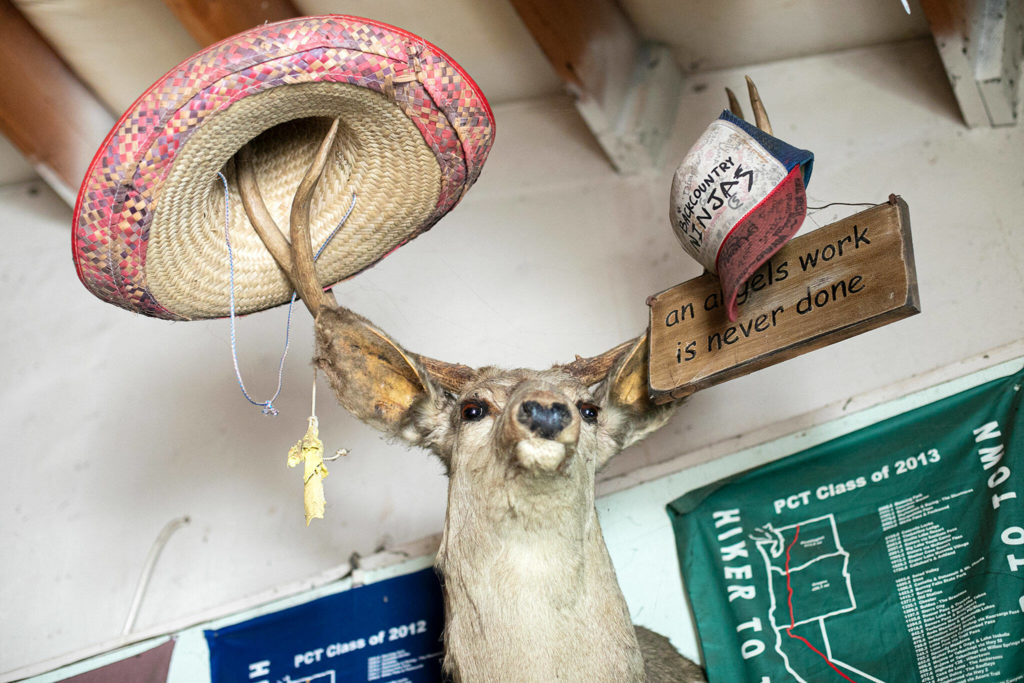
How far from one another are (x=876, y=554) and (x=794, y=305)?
0.93 meters

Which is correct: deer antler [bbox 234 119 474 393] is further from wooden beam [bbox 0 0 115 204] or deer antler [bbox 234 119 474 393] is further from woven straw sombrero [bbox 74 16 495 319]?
wooden beam [bbox 0 0 115 204]

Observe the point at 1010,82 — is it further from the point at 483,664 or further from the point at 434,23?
the point at 483,664

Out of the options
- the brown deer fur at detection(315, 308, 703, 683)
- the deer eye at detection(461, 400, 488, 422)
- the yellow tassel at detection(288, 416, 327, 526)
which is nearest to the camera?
the brown deer fur at detection(315, 308, 703, 683)

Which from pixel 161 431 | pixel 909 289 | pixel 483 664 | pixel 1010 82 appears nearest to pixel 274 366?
pixel 161 431

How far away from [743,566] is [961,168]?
65.3 inches

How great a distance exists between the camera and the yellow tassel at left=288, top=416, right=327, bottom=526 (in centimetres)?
239

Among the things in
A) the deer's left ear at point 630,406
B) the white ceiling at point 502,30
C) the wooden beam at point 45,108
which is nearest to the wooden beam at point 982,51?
the white ceiling at point 502,30

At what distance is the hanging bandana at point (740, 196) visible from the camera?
7.22 ft

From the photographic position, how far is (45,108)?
4.21 metres

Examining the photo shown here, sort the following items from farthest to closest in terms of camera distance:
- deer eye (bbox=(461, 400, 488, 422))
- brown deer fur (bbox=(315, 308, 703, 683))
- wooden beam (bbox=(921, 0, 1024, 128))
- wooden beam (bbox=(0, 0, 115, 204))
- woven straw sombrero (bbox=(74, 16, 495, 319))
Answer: wooden beam (bbox=(0, 0, 115, 204))
wooden beam (bbox=(921, 0, 1024, 128))
deer eye (bbox=(461, 400, 488, 422))
brown deer fur (bbox=(315, 308, 703, 683))
woven straw sombrero (bbox=(74, 16, 495, 319))

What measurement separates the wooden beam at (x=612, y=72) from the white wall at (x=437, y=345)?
112mm

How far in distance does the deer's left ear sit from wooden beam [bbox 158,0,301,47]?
80.6 inches

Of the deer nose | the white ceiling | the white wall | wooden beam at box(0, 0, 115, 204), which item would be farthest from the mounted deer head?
wooden beam at box(0, 0, 115, 204)

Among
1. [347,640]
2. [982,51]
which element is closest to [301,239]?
[347,640]
